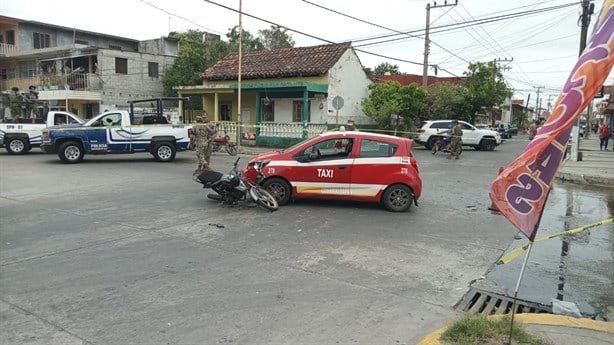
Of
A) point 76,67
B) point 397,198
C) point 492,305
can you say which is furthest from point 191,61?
point 492,305

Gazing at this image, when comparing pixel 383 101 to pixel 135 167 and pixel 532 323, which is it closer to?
pixel 135 167

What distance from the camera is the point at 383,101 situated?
26.4m

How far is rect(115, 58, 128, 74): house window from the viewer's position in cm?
3394

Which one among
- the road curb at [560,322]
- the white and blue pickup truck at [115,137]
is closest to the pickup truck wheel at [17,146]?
the white and blue pickup truck at [115,137]

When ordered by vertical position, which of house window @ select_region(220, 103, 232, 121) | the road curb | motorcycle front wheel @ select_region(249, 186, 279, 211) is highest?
house window @ select_region(220, 103, 232, 121)

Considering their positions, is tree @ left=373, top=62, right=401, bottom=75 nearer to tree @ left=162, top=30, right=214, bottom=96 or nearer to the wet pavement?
tree @ left=162, top=30, right=214, bottom=96

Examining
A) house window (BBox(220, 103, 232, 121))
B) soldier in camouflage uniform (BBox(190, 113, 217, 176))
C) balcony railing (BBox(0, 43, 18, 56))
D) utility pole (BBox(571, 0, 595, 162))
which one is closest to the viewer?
soldier in camouflage uniform (BBox(190, 113, 217, 176))

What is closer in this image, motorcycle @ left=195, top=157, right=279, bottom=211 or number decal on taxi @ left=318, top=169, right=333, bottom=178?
motorcycle @ left=195, top=157, right=279, bottom=211

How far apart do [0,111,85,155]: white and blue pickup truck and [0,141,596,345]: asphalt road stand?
925cm

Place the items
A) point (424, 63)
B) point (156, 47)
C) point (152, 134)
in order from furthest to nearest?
point (156, 47) → point (424, 63) → point (152, 134)

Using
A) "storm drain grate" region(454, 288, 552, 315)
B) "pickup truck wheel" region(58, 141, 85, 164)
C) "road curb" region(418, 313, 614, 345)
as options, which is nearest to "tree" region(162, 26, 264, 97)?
"pickup truck wheel" region(58, 141, 85, 164)

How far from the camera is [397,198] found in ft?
30.3

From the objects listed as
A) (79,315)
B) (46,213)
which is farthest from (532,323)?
(46,213)

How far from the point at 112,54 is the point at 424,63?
72.8 ft
